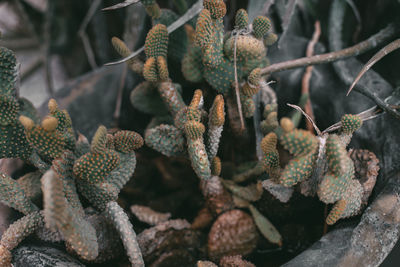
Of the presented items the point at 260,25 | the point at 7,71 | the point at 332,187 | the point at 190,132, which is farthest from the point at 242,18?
the point at 7,71

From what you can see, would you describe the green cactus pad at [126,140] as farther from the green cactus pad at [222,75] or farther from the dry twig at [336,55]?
the dry twig at [336,55]

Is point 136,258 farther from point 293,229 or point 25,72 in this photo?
point 25,72

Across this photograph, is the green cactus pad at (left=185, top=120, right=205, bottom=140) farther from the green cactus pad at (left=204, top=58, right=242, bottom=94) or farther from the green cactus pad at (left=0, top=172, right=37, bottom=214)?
the green cactus pad at (left=0, top=172, right=37, bottom=214)

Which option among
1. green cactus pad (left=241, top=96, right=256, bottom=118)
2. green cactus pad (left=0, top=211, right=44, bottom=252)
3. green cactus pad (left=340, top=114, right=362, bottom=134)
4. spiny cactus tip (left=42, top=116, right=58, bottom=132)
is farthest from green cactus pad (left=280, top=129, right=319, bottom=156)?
→ green cactus pad (left=0, top=211, right=44, bottom=252)

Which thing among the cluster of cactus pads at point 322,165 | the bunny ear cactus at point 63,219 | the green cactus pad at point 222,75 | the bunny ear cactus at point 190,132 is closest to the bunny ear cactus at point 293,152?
the cluster of cactus pads at point 322,165

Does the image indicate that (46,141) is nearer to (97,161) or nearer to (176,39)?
(97,161)
